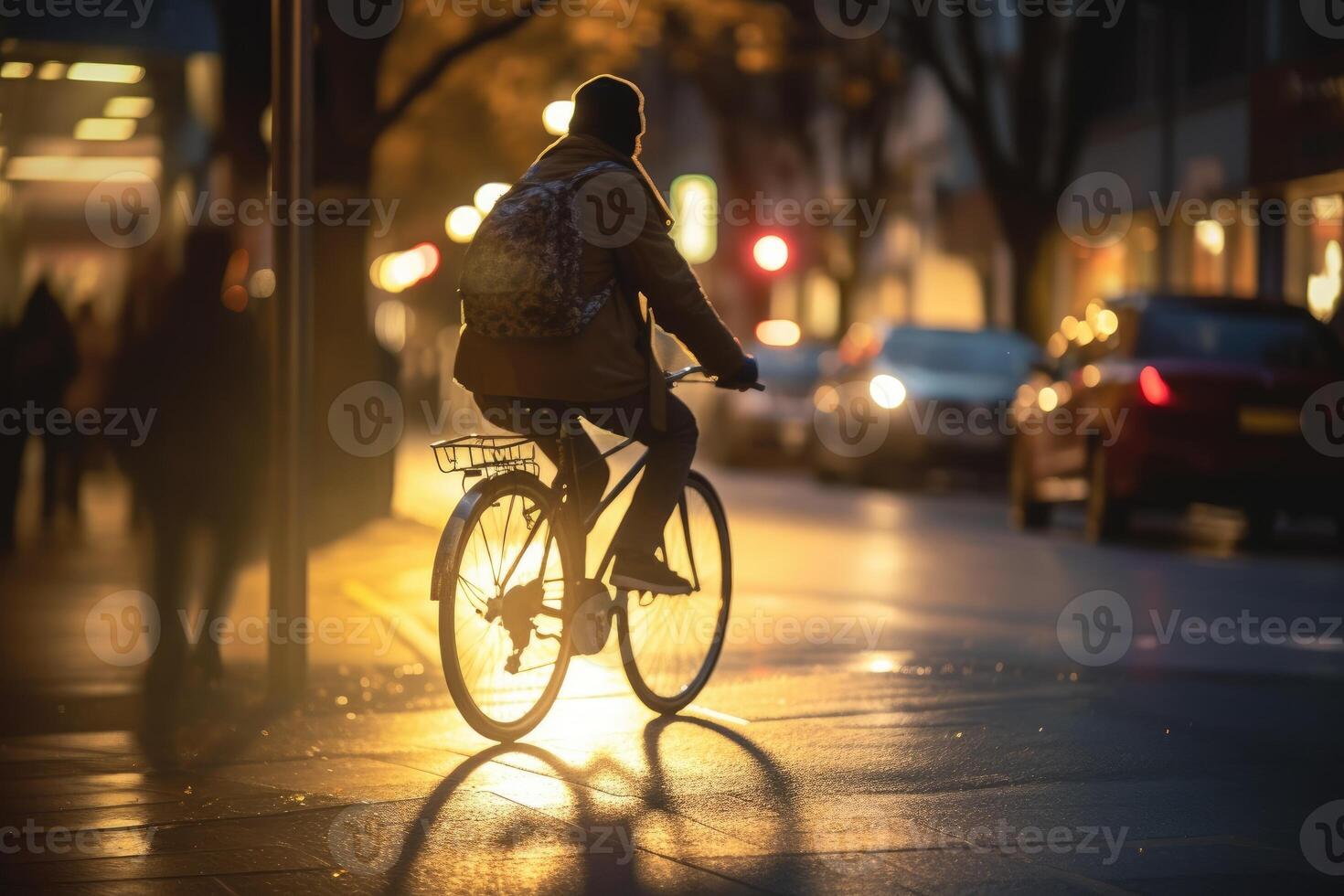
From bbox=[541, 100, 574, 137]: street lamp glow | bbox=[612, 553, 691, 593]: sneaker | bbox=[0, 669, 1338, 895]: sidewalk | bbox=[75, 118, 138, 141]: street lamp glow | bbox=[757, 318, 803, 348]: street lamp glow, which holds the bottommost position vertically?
bbox=[0, 669, 1338, 895]: sidewalk

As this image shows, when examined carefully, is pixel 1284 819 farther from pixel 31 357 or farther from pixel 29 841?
pixel 31 357

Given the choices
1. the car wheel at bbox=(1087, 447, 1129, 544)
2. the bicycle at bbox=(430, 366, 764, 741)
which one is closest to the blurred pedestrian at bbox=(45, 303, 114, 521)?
the car wheel at bbox=(1087, 447, 1129, 544)

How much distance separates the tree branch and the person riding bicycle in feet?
26.8

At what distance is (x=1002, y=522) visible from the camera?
1727 cm

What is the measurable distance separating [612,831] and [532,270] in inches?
71.3

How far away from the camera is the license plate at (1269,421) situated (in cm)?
1462

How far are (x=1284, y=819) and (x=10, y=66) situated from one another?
844 centimetres

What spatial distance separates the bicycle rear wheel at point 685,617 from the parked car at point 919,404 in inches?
527

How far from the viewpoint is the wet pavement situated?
206 inches

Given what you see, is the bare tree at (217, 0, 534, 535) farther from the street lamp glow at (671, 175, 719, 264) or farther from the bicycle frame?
the street lamp glow at (671, 175, 719, 264)

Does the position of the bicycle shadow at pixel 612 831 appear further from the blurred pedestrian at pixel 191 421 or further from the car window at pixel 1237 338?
the car window at pixel 1237 338

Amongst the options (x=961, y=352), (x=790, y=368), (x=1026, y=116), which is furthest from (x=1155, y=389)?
(x=1026, y=116)

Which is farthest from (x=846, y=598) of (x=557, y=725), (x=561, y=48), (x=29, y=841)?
(x=561, y=48)

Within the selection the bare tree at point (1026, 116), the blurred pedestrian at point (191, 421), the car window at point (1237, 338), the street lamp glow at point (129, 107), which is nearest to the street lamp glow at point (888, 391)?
the bare tree at point (1026, 116)
